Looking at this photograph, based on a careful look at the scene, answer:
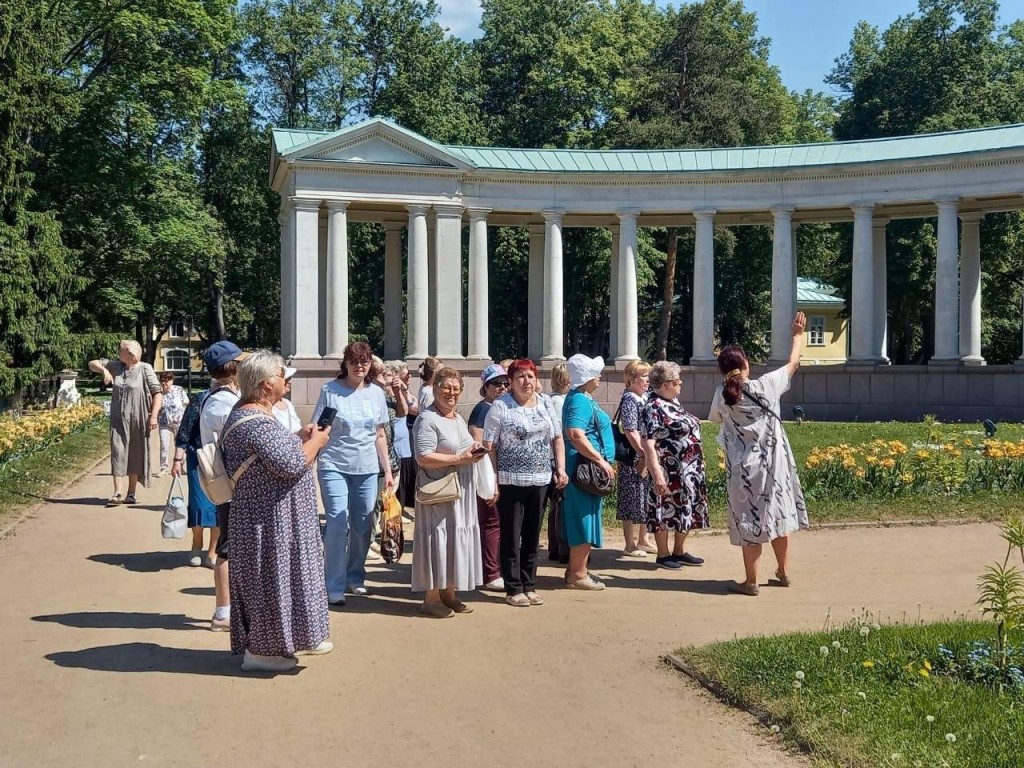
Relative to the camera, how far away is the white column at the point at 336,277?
116 ft

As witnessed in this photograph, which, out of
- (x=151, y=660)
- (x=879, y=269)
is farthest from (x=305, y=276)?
(x=151, y=660)

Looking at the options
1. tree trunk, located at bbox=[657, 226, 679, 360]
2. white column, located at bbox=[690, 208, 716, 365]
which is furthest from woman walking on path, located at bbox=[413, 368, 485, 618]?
tree trunk, located at bbox=[657, 226, 679, 360]

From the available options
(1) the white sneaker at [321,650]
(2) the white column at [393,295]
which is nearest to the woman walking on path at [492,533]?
(1) the white sneaker at [321,650]

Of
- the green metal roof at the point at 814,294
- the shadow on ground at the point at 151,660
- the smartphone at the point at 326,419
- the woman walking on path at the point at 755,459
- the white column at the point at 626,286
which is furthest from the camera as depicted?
the green metal roof at the point at 814,294

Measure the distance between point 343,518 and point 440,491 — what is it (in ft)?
4.26


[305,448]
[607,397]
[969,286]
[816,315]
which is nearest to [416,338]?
[607,397]

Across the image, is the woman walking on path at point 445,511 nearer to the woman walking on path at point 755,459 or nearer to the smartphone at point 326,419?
the smartphone at point 326,419

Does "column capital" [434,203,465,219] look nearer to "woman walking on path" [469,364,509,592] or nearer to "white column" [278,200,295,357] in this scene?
"white column" [278,200,295,357]

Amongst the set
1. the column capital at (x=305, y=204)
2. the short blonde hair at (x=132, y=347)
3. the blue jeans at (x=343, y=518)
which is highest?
the column capital at (x=305, y=204)

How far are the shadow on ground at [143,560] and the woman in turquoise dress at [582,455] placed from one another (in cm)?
458

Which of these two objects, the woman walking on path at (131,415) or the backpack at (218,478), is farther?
the woman walking on path at (131,415)

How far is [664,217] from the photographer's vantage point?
4084 centimetres

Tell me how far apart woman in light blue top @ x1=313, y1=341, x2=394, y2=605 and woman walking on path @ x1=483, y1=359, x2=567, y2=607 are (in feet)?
3.73

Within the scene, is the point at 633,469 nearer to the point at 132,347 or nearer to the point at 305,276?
the point at 132,347
